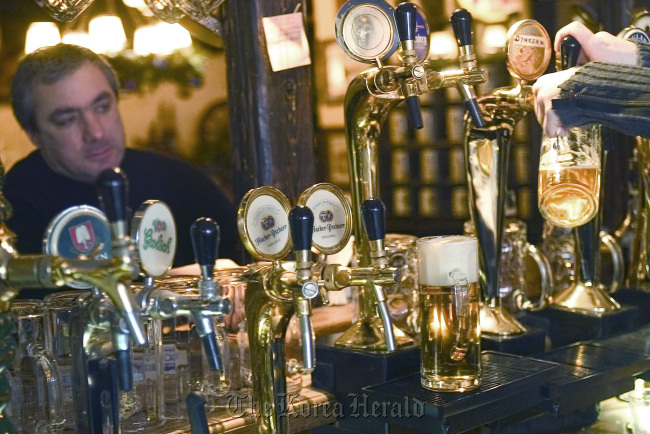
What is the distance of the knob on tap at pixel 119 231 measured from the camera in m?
0.99

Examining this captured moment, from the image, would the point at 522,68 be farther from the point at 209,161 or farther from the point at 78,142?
the point at 78,142

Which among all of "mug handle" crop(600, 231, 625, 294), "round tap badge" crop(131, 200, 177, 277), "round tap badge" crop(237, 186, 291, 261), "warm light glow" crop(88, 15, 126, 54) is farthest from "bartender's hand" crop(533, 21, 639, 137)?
"warm light glow" crop(88, 15, 126, 54)

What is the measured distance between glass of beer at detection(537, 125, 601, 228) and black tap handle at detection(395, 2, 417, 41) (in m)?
0.38

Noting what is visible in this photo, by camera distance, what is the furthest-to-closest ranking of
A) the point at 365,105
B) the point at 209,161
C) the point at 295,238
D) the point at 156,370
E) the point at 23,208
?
1. the point at 209,161
2. the point at 23,208
3. the point at 365,105
4. the point at 156,370
5. the point at 295,238

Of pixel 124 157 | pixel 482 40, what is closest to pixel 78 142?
pixel 124 157

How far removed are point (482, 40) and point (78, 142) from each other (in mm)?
2387

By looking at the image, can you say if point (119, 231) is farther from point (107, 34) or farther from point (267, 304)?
point (107, 34)

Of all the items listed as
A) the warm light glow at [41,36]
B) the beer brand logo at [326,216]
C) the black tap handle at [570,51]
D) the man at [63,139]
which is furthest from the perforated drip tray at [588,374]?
the warm light glow at [41,36]

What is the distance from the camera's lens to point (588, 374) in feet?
5.52

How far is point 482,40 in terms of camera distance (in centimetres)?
386

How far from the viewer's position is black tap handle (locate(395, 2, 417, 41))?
4.78ft

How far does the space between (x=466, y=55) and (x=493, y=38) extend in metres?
2.48

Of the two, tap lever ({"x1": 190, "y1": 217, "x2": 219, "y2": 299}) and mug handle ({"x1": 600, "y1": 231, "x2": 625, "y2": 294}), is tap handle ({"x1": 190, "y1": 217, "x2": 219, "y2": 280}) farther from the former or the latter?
mug handle ({"x1": 600, "y1": 231, "x2": 625, "y2": 294})

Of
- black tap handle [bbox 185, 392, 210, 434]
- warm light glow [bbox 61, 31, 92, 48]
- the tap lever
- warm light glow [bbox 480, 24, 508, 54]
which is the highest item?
warm light glow [bbox 480, 24, 508, 54]
